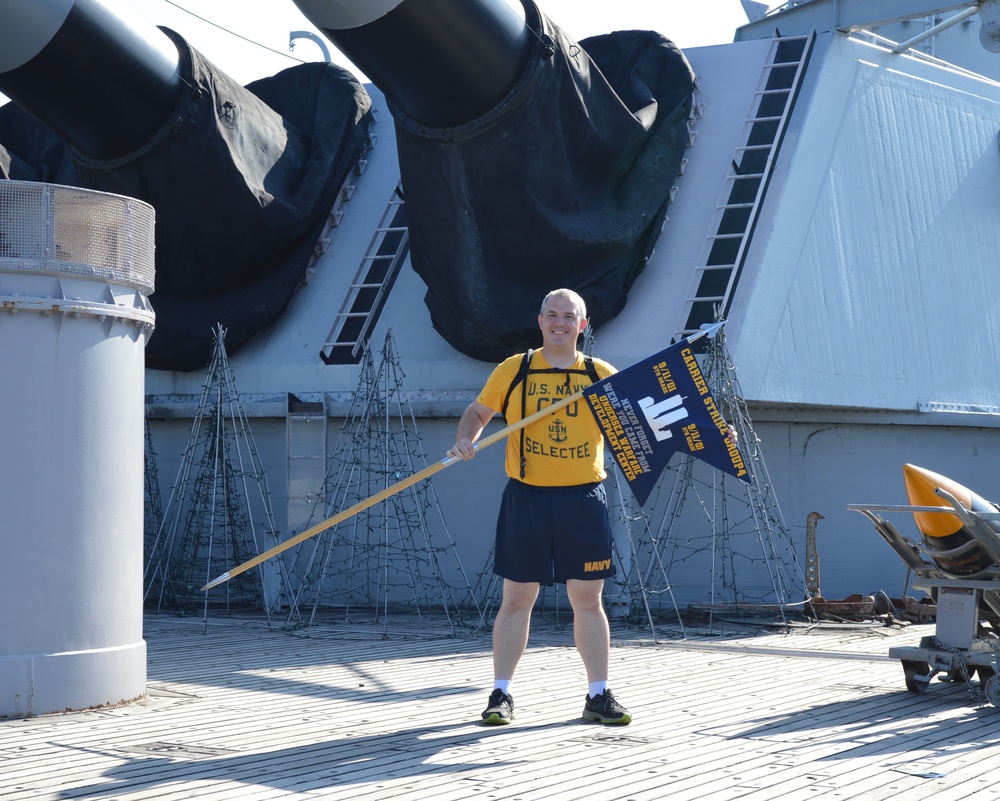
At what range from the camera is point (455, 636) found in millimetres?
10477

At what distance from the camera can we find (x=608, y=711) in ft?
20.2

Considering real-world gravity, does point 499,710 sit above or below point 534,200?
below

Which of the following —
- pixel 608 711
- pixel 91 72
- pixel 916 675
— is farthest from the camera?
pixel 91 72

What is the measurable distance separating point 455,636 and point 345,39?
15.6 ft

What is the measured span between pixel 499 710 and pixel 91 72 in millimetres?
7989

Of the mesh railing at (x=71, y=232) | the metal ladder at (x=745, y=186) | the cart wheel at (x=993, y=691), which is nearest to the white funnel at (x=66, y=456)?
the mesh railing at (x=71, y=232)

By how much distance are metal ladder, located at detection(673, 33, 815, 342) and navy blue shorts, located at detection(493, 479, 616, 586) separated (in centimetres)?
542

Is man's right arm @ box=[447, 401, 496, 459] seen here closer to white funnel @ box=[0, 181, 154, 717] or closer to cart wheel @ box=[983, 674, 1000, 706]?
white funnel @ box=[0, 181, 154, 717]

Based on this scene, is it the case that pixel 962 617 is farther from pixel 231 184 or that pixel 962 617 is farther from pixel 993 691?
pixel 231 184

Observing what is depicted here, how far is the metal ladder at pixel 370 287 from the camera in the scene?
13594mm

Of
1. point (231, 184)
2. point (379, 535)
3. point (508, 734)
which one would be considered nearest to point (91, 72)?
point (231, 184)

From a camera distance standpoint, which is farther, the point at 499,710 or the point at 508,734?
the point at 499,710

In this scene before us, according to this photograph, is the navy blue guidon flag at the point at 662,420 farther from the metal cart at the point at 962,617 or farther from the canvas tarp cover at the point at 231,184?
the canvas tarp cover at the point at 231,184

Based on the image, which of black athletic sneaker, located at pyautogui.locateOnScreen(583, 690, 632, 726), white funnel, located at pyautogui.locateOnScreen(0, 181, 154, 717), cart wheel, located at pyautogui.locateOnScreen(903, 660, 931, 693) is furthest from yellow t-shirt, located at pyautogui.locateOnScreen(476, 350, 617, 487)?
cart wheel, located at pyautogui.locateOnScreen(903, 660, 931, 693)
